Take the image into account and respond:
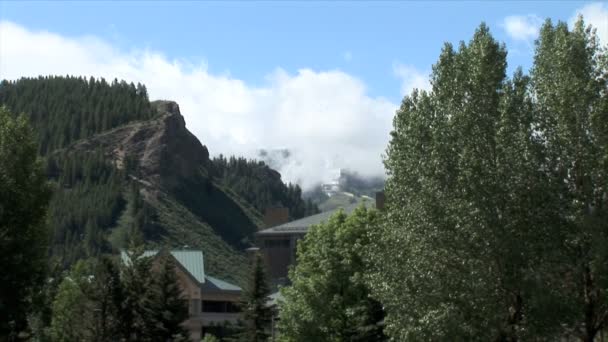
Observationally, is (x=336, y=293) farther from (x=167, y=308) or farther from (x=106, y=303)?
(x=106, y=303)

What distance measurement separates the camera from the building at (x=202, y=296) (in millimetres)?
98375

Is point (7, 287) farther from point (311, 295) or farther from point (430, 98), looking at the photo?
point (430, 98)

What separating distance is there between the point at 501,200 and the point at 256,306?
112 feet

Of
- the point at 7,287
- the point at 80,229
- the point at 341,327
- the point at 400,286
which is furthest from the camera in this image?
the point at 80,229

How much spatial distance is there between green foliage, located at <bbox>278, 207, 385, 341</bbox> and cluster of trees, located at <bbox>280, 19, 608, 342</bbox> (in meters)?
12.0

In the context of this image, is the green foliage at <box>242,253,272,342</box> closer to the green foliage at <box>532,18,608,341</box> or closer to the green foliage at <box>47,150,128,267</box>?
the green foliage at <box>532,18,608,341</box>

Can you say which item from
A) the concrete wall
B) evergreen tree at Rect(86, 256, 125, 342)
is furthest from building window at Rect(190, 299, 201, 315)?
evergreen tree at Rect(86, 256, 125, 342)

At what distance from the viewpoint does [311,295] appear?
192ft

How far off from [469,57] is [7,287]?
24.3m

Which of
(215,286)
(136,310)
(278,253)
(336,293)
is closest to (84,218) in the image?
(278,253)

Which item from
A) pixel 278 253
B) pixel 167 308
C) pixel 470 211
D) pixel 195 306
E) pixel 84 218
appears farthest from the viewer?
pixel 84 218

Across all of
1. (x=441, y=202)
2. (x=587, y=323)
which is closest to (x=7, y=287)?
(x=441, y=202)

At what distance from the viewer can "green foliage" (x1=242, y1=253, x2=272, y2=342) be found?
71000 mm

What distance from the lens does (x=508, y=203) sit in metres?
Answer: 40.2
